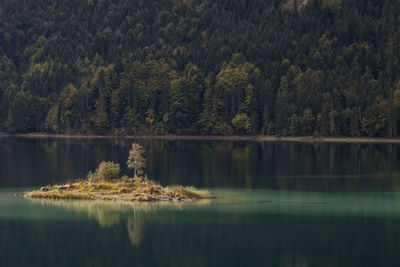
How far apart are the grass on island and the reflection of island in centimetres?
136

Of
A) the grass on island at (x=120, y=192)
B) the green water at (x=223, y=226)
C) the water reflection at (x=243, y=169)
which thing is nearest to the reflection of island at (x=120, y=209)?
the green water at (x=223, y=226)

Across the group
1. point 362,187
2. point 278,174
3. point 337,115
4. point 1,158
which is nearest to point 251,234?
point 362,187

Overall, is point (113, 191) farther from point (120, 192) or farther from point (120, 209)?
point (120, 209)

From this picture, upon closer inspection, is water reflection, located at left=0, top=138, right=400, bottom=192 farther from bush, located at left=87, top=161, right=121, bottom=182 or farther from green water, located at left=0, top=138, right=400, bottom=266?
bush, located at left=87, top=161, right=121, bottom=182

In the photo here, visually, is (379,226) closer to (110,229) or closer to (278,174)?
(110,229)

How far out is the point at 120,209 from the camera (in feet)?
202

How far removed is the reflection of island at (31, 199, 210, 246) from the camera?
179ft

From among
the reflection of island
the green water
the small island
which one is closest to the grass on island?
the small island

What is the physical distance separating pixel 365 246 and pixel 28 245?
65.3 ft

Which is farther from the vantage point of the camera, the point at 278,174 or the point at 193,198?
the point at 278,174

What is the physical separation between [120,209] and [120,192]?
6.61m

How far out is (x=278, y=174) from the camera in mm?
95875

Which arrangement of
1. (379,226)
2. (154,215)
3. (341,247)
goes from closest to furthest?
1. (341,247)
2. (379,226)
3. (154,215)

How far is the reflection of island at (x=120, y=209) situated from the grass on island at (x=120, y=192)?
4.46 feet
